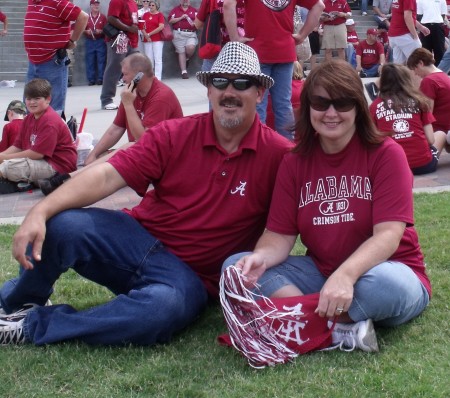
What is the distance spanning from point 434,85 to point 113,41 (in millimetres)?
5496

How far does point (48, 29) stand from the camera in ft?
28.1

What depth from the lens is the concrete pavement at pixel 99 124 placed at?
6652 millimetres

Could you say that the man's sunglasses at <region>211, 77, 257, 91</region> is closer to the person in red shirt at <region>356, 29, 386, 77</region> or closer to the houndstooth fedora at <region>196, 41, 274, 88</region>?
the houndstooth fedora at <region>196, 41, 274, 88</region>

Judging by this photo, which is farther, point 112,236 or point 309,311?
point 112,236

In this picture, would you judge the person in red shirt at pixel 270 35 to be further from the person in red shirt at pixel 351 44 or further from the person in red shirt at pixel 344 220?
the person in red shirt at pixel 351 44

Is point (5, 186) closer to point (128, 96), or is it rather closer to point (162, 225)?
point (128, 96)

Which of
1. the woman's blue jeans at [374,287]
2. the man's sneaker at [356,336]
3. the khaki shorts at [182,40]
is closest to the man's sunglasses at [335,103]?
the woman's blue jeans at [374,287]

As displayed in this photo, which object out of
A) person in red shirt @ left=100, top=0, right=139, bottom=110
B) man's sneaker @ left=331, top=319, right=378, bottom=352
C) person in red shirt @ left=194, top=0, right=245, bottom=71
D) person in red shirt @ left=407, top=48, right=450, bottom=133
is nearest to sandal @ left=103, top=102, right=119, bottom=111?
person in red shirt @ left=100, top=0, right=139, bottom=110

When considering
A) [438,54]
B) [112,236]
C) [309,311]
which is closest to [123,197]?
[112,236]

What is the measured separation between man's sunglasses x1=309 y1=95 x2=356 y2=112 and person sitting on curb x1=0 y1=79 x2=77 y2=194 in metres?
4.33

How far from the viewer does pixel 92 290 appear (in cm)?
433

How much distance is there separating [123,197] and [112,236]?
328 cm

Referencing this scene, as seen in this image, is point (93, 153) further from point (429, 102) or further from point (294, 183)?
point (294, 183)

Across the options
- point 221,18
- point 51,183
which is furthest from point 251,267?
point 221,18
